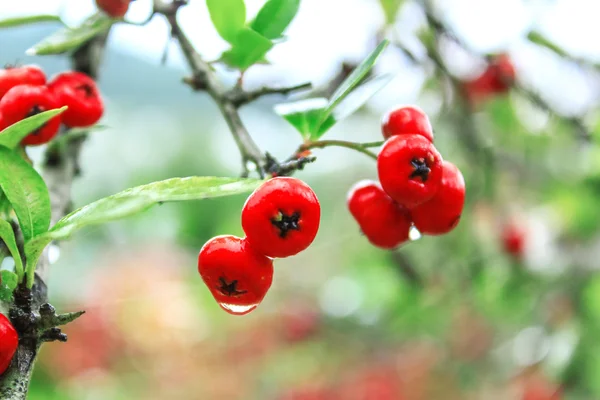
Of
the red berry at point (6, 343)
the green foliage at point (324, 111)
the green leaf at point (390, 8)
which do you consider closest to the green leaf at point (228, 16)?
the green foliage at point (324, 111)

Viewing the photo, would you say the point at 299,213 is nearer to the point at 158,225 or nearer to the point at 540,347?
the point at 540,347

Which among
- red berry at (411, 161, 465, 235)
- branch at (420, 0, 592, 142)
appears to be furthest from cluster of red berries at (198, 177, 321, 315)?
branch at (420, 0, 592, 142)

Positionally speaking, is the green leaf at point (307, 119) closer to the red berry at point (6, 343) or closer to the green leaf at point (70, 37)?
the green leaf at point (70, 37)

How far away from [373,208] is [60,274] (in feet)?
16.3

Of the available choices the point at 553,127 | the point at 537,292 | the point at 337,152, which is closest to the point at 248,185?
the point at 537,292

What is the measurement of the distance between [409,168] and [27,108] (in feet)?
2.15

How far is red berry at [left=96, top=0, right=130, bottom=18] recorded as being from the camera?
4.00 ft

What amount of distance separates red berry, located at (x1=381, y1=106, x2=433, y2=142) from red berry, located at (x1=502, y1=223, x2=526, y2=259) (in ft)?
6.65

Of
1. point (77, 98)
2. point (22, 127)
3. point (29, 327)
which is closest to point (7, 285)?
point (29, 327)

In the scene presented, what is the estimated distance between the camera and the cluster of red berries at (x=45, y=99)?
1.08 m

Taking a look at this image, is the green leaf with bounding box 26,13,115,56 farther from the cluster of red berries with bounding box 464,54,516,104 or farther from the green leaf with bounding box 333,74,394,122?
the cluster of red berries with bounding box 464,54,516,104

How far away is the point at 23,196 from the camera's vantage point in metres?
0.88

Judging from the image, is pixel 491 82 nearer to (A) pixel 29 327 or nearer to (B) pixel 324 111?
(B) pixel 324 111

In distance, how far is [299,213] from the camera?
36.7 inches
